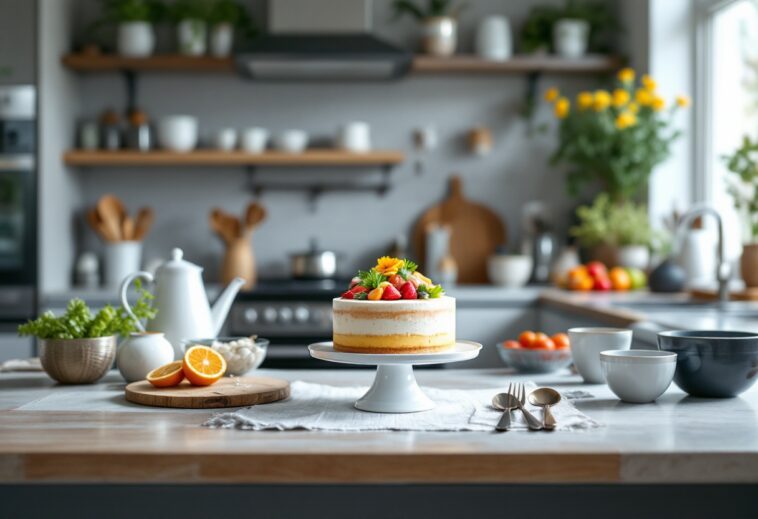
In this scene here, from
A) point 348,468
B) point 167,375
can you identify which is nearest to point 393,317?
point 348,468

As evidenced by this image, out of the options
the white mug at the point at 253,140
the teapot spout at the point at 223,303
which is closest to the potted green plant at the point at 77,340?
the teapot spout at the point at 223,303

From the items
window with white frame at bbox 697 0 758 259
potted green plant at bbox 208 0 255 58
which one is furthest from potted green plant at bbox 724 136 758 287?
potted green plant at bbox 208 0 255 58

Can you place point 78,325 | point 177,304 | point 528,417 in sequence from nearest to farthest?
point 528,417 → point 78,325 → point 177,304

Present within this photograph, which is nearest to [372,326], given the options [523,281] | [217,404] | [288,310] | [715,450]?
[217,404]

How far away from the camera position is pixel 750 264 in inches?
127

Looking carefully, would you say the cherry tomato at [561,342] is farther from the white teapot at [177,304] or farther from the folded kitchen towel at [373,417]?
the white teapot at [177,304]

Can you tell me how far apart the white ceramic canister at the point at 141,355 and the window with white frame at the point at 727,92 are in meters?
2.83

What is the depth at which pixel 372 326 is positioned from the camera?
1466mm

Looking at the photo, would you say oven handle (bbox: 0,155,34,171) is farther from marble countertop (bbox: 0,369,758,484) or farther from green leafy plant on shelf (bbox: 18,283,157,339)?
marble countertop (bbox: 0,369,758,484)

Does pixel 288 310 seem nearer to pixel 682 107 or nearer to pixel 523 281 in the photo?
pixel 523 281

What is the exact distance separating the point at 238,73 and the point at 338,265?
112 cm

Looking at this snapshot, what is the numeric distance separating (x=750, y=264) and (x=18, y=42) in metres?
3.22

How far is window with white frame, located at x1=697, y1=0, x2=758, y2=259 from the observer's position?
388 centimetres

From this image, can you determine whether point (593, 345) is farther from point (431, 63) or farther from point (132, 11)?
point (132, 11)
